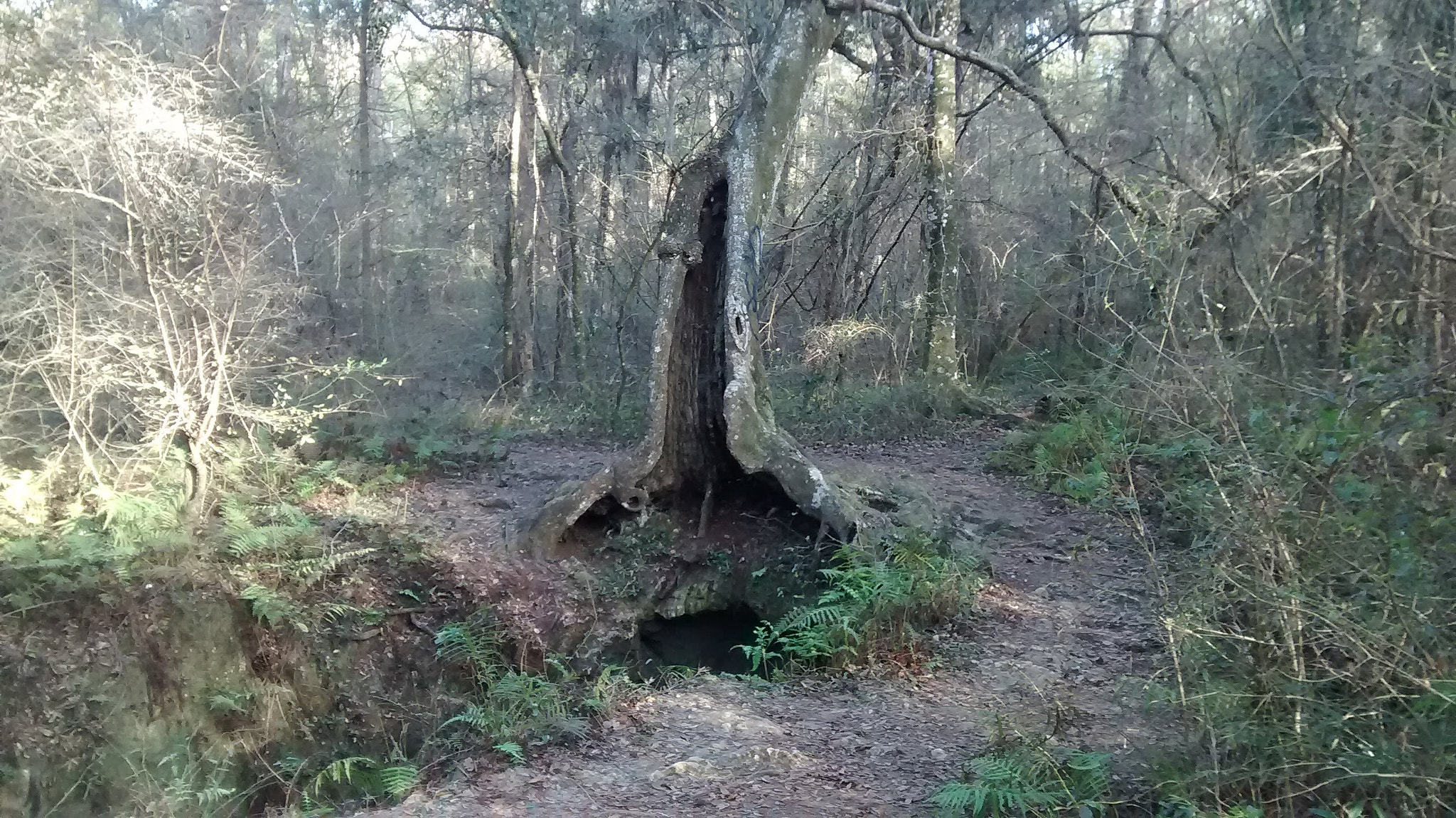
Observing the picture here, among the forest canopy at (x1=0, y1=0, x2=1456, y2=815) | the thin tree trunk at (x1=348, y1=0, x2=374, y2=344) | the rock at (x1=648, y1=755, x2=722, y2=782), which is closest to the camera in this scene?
the forest canopy at (x1=0, y1=0, x2=1456, y2=815)

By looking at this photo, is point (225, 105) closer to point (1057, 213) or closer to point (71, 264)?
point (71, 264)

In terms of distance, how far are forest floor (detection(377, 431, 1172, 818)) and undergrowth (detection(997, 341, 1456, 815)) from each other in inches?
26.0

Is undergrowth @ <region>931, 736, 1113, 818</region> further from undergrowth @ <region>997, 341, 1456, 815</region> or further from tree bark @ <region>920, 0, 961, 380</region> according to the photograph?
tree bark @ <region>920, 0, 961, 380</region>

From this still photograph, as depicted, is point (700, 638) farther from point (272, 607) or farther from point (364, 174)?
point (364, 174)

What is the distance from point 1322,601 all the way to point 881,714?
2977 millimetres

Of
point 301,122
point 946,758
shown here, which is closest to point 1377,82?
point 946,758

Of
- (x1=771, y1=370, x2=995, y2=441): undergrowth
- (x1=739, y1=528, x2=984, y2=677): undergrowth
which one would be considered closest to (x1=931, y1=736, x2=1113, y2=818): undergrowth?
(x1=739, y1=528, x2=984, y2=677): undergrowth

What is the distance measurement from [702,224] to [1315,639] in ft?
22.0

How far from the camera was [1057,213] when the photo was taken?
54.2 feet

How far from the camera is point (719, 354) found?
930 centimetres

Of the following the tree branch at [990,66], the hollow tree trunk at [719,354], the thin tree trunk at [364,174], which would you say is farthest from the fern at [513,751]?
the thin tree trunk at [364,174]

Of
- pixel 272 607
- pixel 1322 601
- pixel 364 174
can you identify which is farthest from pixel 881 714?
pixel 364 174

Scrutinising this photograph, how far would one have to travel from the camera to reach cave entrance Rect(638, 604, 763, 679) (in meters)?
8.74

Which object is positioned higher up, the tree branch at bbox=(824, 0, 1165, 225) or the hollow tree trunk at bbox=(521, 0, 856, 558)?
the tree branch at bbox=(824, 0, 1165, 225)
